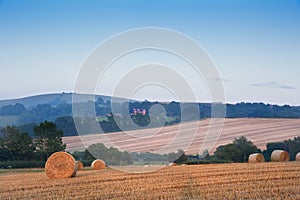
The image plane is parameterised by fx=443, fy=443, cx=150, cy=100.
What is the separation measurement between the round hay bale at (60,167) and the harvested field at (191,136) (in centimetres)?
575

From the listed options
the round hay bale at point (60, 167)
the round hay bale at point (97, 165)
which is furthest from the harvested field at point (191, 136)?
the round hay bale at point (60, 167)

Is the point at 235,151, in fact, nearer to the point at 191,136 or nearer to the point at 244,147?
the point at 244,147

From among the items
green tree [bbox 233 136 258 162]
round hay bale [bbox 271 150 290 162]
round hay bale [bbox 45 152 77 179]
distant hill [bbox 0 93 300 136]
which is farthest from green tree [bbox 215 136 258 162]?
round hay bale [bbox 45 152 77 179]

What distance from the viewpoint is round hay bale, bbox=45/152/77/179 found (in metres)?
16.3

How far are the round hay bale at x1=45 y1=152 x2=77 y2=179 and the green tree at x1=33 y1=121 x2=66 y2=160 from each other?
47.2 ft

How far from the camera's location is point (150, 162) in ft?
76.6

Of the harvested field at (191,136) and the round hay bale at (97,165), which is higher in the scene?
the harvested field at (191,136)

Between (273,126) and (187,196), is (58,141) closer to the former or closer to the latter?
(273,126)

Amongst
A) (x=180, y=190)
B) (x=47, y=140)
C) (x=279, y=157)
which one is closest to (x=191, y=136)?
(x=279, y=157)

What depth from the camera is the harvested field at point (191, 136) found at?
24438mm

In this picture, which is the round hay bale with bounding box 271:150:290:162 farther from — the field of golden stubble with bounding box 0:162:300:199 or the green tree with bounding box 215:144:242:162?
the field of golden stubble with bounding box 0:162:300:199

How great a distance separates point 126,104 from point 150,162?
5.98 m

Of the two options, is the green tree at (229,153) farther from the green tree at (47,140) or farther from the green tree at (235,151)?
the green tree at (47,140)

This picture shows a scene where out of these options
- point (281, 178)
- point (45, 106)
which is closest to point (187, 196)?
point (281, 178)
